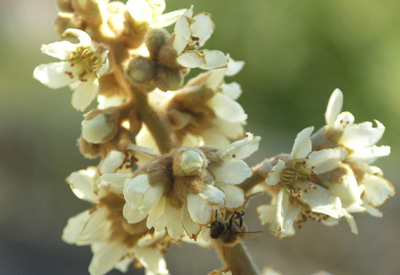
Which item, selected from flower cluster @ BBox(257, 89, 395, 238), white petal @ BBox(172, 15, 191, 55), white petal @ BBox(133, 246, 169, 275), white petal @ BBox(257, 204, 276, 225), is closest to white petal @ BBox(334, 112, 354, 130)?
flower cluster @ BBox(257, 89, 395, 238)

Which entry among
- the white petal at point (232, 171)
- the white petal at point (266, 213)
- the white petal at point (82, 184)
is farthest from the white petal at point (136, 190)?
the white petal at point (266, 213)

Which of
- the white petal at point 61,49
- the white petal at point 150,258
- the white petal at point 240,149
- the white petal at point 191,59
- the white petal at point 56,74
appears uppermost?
the white petal at point 191,59

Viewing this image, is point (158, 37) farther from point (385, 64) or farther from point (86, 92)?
point (385, 64)

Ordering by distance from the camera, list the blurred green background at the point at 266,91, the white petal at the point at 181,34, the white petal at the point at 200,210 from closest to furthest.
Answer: the white petal at the point at 200,210
the white petal at the point at 181,34
the blurred green background at the point at 266,91

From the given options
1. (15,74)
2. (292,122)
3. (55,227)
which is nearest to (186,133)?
(55,227)

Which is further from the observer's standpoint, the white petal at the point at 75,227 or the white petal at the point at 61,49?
the white petal at the point at 75,227

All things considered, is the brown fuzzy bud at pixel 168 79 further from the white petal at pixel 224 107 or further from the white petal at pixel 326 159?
the white petal at pixel 326 159
